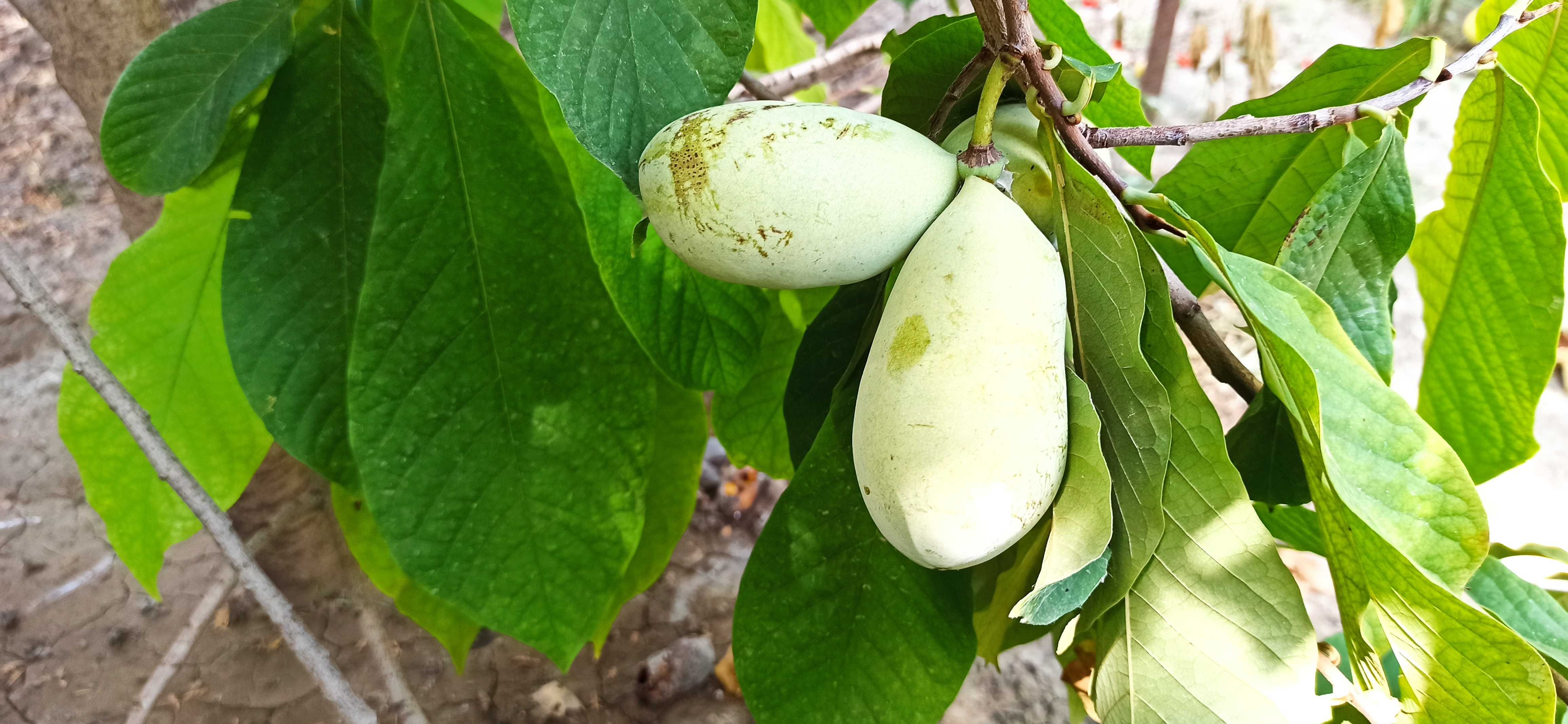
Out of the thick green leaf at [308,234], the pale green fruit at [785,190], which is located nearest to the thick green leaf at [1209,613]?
the pale green fruit at [785,190]

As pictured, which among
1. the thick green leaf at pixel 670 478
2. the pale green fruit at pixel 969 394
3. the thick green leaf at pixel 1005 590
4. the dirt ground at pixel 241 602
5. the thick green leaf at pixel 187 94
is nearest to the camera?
the pale green fruit at pixel 969 394

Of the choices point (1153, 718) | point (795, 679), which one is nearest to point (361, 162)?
point (795, 679)

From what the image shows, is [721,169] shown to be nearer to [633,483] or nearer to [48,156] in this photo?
[633,483]

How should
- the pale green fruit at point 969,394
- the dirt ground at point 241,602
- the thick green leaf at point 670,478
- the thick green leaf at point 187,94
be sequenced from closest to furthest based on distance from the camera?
the pale green fruit at point 969,394 → the thick green leaf at point 187,94 → the thick green leaf at point 670,478 → the dirt ground at point 241,602

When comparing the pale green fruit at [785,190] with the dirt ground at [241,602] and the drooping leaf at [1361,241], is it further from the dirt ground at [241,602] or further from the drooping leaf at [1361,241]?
the dirt ground at [241,602]

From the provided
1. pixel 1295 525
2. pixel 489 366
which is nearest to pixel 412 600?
pixel 489 366

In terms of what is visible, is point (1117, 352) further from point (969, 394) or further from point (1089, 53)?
point (1089, 53)
